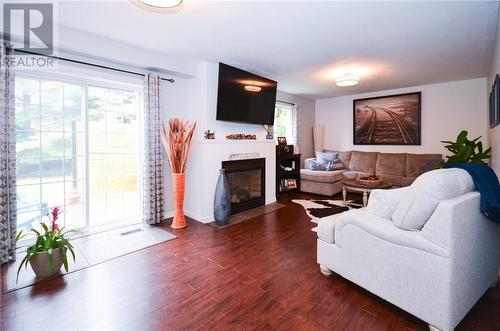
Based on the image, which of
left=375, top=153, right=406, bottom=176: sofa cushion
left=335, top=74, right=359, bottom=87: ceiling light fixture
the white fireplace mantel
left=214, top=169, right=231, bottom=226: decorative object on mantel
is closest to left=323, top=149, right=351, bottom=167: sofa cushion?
left=375, top=153, right=406, bottom=176: sofa cushion

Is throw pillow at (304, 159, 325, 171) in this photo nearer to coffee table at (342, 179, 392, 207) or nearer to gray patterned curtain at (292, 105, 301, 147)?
gray patterned curtain at (292, 105, 301, 147)

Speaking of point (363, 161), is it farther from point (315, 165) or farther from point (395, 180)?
Result: point (315, 165)

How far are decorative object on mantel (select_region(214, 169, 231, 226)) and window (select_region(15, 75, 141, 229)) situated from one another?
4.03 feet

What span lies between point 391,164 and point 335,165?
3.79 feet

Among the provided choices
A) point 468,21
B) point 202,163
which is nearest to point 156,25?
point 202,163

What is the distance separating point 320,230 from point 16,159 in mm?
3120

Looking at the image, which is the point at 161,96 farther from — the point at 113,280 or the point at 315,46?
the point at 113,280

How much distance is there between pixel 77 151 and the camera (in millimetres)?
3145

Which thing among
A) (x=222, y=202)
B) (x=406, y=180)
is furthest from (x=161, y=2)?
(x=406, y=180)

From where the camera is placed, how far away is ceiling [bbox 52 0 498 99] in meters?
2.29

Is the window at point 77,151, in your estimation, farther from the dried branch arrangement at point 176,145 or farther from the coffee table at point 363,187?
the coffee table at point 363,187

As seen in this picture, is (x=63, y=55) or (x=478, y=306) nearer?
(x=478, y=306)

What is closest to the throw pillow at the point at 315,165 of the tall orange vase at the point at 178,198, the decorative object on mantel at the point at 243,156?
the decorative object on mantel at the point at 243,156

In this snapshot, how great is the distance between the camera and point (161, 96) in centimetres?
372
